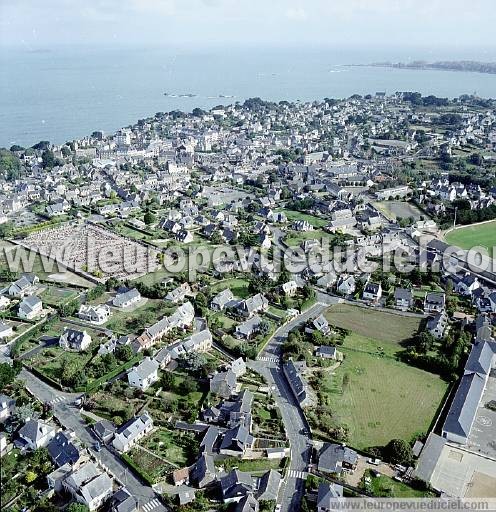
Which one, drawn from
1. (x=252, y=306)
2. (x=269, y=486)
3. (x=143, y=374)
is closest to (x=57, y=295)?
(x=143, y=374)

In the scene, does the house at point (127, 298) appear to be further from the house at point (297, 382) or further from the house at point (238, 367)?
the house at point (297, 382)

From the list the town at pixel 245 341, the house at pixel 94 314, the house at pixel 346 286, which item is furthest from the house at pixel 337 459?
the house at pixel 94 314

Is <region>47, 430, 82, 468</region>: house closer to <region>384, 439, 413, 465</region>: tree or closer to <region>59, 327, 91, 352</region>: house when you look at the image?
<region>59, 327, 91, 352</region>: house

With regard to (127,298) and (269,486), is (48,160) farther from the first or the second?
(269,486)

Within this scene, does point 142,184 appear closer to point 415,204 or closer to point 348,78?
point 415,204

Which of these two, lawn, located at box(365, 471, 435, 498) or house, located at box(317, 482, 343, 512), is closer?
house, located at box(317, 482, 343, 512)

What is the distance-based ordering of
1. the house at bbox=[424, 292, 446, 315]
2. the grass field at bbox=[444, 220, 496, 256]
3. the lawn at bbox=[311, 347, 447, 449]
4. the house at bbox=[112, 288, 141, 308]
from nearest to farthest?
1. the lawn at bbox=[311, 347, 447, 449]
2. the house at bbox=[424, 292, 446, 315]
3. the house at bbox=[112, 288, 141, 308]
4. the grass field at bbox=[444, 220, 496, 256]

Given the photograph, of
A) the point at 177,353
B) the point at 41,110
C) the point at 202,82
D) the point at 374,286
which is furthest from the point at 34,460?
the point at 202,82

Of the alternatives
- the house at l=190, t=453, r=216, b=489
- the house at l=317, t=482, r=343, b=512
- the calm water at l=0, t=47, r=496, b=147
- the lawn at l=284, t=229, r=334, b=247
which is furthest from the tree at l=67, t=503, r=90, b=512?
the calm water at l=0, t=47, r=496, b=147
